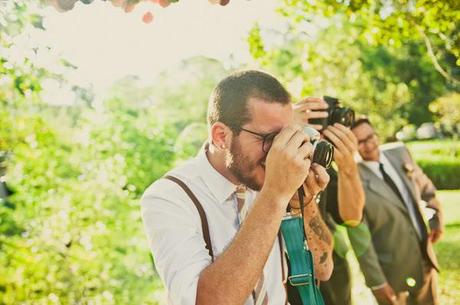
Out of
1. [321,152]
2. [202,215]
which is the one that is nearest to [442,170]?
[321,152]

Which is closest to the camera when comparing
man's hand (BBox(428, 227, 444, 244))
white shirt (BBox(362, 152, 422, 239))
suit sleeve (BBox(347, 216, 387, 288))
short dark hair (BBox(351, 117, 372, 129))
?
suit sleeve (BBox(347, 216, 387, 288))

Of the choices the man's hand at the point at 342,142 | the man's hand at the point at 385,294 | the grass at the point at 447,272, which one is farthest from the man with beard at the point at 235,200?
the grass at the point at 447,272

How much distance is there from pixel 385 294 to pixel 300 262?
253cm

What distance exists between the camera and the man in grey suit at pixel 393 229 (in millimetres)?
4477

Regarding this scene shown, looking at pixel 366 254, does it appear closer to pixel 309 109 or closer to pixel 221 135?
pixel 309 109

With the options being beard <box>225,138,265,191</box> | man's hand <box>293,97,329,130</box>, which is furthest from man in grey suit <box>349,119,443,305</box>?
beard <box>225,138,265,191</box>

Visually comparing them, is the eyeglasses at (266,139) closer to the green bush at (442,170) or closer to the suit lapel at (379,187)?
the suit lapel at (379,187)

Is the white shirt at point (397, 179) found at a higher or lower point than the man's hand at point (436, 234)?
higher

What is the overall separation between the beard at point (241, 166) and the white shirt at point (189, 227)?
0.05m

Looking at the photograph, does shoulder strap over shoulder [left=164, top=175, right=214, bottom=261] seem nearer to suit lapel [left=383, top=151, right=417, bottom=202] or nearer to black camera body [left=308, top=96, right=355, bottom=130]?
black camera body [left=308, top=96, right=355, bottom=130]

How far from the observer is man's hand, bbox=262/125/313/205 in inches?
70.8

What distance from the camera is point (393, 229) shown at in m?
4.57

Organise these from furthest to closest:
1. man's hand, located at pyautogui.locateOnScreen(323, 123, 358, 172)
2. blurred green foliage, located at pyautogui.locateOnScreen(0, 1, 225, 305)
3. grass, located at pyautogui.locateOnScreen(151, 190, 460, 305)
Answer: grass, located at pyautogui.locateOnScreen(151, 190, 460, 305), blurred green foliage, located at pyautogui.locateOnScreen(0, 1, 225, 305), man's hand, located at pyautogui.locateOnScreen(323, 123, 358, 172)

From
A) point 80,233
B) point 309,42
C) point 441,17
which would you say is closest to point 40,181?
point 80,233
